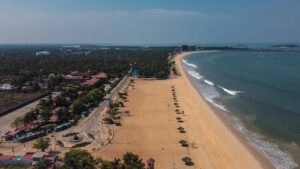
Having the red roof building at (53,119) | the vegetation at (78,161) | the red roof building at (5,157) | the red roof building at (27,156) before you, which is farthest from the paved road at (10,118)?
the vegetation at (78,161)

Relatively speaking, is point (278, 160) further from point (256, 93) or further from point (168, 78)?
point (168, 78)

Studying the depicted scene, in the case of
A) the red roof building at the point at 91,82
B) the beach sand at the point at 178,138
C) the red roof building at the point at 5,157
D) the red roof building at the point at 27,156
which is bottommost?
the beach sand at the point at 178,138

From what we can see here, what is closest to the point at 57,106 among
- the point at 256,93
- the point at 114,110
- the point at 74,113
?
the point at 74,113

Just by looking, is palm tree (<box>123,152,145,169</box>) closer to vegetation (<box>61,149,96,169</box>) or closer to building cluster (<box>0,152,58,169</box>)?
vegetation (<box>61,149,96,169</box>)

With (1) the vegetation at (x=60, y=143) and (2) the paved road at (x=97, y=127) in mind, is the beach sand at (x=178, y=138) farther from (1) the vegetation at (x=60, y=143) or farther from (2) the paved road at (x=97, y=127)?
(1) the vegetation at (x=60, y=143)

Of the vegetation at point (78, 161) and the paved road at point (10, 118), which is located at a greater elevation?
the vegetation at point (78, 161)

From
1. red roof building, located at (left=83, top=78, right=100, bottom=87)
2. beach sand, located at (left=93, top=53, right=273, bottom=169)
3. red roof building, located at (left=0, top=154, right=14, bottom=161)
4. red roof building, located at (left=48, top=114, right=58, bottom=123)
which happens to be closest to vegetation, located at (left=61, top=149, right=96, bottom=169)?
beach sand, located at (left=93, top=53, right=273, bottom=169)

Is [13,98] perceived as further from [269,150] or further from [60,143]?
[269,150]

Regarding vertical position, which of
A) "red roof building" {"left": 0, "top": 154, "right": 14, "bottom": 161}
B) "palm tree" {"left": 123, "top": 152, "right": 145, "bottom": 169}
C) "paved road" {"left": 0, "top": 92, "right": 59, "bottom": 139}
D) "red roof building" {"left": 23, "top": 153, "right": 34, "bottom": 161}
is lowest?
"paved road" {"left": 0, "top": 92, "right": 59, "bottom": 139}

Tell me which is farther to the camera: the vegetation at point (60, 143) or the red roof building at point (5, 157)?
the vegetation at point (60, 143)
